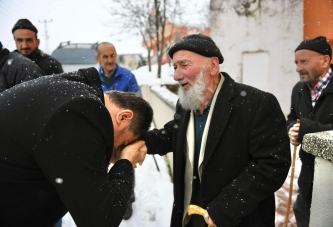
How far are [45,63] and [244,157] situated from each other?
9.09ft

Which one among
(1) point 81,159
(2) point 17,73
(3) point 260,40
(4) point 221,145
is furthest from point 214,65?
(3) point 260,40

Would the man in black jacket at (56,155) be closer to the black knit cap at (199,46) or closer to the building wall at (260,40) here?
the black knit cap at (199,46)

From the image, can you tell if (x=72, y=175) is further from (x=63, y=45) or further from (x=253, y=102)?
(x=63, y=45)

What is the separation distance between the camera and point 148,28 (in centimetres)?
2328

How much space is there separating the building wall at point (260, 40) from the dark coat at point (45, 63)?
7.57 metres

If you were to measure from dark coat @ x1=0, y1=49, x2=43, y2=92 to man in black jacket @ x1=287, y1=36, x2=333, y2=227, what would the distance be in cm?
249

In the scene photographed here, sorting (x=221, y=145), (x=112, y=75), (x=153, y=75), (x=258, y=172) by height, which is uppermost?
(x=112, y=75)

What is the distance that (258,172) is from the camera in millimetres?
2086

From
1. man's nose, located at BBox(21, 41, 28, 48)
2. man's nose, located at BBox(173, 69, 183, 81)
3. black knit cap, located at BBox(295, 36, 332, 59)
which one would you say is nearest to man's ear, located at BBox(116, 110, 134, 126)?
man's nose, located at BBox(173, 69, 183, 81)

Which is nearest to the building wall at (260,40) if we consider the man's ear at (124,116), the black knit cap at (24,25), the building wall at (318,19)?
the building wall at (318,19)

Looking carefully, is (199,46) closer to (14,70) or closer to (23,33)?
(14,70)

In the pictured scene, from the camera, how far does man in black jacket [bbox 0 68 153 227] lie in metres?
1.35

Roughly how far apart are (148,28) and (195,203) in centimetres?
2183

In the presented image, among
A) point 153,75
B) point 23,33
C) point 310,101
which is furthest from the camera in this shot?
point 153,75
